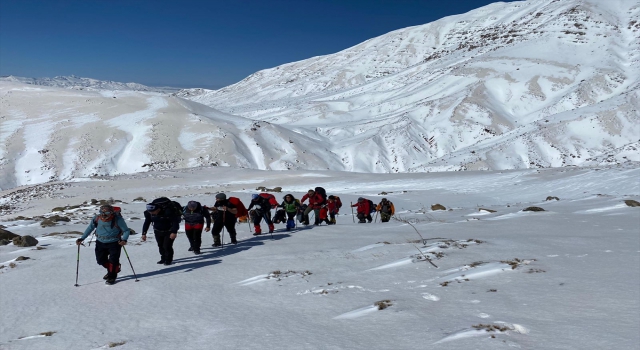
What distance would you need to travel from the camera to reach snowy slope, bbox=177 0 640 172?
65.8 m

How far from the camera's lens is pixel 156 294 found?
829 centimetres


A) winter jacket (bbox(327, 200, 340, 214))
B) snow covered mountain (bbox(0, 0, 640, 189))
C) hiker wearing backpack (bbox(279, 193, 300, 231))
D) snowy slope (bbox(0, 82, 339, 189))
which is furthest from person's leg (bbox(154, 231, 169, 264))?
snowy slope (bbox(0, 82, 339, 189))

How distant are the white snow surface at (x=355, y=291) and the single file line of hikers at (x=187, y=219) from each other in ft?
1.44

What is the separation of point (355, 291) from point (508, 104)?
89.8 meters

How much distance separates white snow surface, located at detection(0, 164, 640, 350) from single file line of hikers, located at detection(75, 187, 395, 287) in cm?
44

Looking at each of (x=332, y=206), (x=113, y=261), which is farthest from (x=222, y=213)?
(x=332, y=206)

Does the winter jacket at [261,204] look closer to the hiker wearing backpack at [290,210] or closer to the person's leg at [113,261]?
the hiker wearing backpack at [290,210]

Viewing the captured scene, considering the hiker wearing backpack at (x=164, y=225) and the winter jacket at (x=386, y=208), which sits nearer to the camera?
the hiker wearing backpack at (x=164, y=225)

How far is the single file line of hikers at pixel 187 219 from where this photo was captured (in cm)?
963

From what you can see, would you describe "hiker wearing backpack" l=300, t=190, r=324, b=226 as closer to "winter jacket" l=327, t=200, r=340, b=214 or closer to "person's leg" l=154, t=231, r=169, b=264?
"winter jacket" l=327, t=200, r=340, b=214

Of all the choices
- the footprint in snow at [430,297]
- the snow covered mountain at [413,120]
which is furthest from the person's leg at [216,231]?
the snow covered mountain at [413,120]

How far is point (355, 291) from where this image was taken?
24.6ft

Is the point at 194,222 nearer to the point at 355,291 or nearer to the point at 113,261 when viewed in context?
the point at 113,261

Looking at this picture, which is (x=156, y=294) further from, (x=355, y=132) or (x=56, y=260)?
(x=355, y=132)
